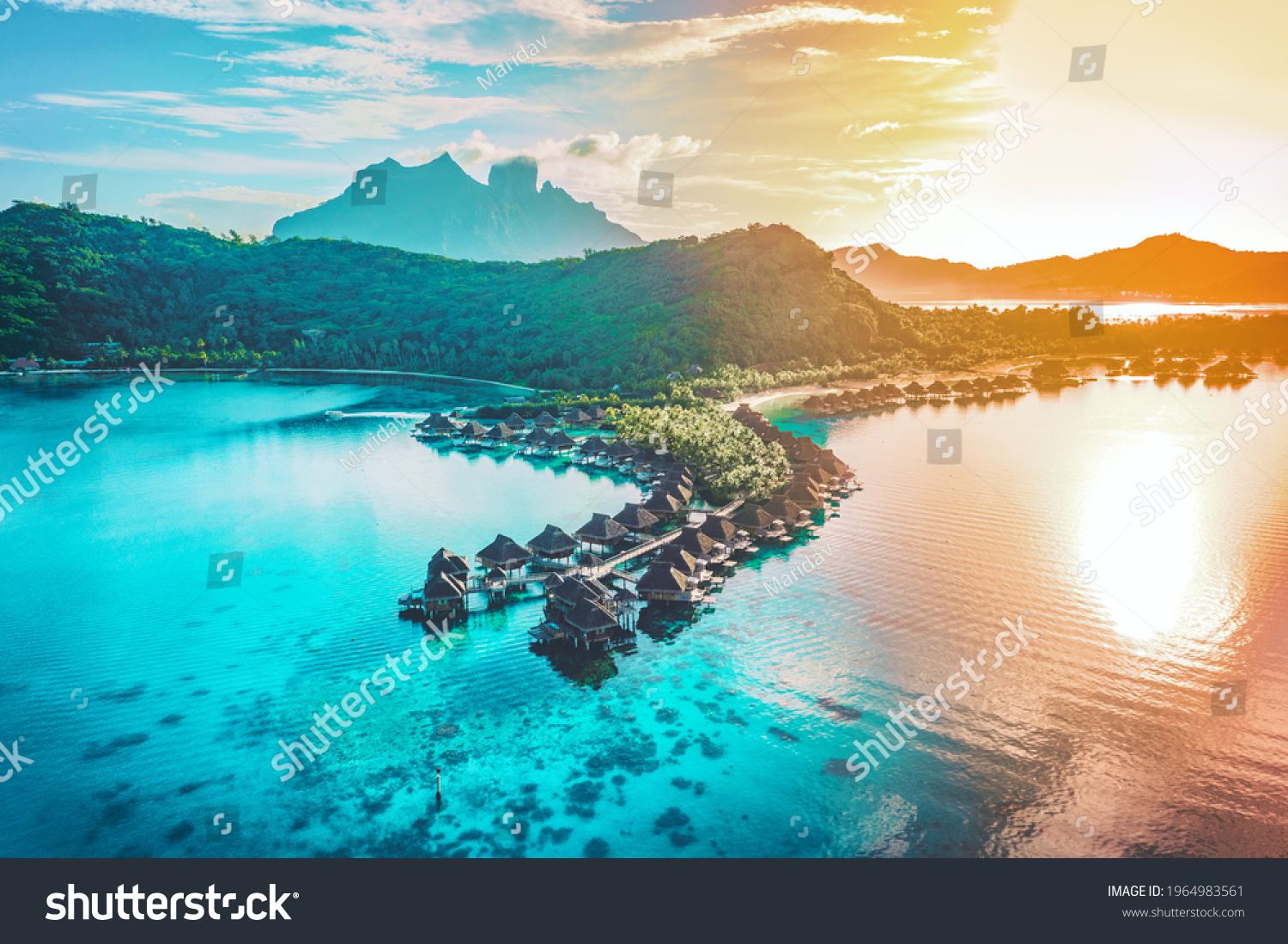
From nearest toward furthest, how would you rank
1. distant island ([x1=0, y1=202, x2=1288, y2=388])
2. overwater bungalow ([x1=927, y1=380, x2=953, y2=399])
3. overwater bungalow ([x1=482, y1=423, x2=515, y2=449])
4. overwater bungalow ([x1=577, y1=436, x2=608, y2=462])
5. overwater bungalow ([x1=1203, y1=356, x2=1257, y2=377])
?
overwater bungalow ([x1=577, y1=436, x2=608, y2=462]), overwater bungalow ([x1=482, y1=423, x2=515, y2=449]), overwater bungalow ([x1=927, y1=380, x2=953, y2=399]), overwater bungalow ([x1=1203, y1=356, x2=1257, y2=377]), distant island ([x1=0, y1=202, x2=1288, y2=388])

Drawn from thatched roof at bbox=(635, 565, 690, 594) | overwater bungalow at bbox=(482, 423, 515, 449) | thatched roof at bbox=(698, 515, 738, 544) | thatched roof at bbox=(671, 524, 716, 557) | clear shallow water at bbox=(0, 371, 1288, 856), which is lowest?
clear shallow water at bbox=(0, 371, 1288, 856)

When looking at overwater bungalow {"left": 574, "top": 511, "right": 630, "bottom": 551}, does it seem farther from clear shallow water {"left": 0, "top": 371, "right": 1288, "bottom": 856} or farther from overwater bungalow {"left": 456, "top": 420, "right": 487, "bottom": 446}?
overwater bungalow {"left": 456, "top": 420, "right": 487, "bottom": 446}

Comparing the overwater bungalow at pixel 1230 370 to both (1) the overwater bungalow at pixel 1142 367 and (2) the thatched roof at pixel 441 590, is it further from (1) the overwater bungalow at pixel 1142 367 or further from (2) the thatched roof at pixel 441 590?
(2) the thatched roof at pixel 441 590

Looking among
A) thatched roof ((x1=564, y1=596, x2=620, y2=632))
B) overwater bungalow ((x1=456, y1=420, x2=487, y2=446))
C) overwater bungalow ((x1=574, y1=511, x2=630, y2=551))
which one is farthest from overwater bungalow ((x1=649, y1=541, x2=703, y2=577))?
overwater bungalow ((x1=456, y1=420, x2=487, y2=446))

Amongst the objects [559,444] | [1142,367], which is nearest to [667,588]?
[559,444]

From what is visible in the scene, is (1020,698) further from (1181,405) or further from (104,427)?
(104,427)

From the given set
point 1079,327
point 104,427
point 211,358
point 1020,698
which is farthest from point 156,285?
point 1079,327

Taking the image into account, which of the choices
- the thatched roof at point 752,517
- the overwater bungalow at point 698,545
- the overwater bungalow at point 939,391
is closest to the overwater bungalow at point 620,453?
the thatched roof at point 752,517

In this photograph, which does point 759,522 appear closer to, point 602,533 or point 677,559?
point 677,559
